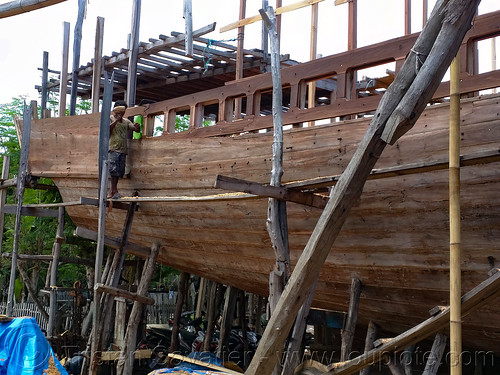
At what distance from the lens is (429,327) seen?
3.93 m

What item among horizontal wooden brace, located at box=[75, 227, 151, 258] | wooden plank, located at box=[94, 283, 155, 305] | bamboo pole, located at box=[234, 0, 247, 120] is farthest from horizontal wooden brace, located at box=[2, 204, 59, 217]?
bamboo pole, located at box=[234, 0, 247, 120]

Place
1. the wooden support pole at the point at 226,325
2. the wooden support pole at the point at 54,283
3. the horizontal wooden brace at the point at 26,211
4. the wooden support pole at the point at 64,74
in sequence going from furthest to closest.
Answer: the wooden support pole at the point at 64,74 → the horizontal wooden brace at the point at 26,211 → the wooden support pole at the point at 226,325 → the wooden support pole at the point at 54,283

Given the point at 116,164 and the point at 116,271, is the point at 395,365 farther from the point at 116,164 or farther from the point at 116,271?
the point at 116,164

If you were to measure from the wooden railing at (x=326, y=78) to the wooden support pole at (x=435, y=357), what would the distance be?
5.99 feet

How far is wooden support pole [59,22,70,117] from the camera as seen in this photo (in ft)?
29.1

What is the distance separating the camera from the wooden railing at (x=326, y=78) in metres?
4.61

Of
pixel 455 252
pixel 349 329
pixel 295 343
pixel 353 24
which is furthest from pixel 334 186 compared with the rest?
pixel 353 24

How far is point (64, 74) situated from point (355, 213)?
5.26 m

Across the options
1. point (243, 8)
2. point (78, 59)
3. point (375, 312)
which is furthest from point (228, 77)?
point (375, 312)

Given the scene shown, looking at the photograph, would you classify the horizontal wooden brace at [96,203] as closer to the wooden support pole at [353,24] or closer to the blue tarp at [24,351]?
the blue tarp at [24,351]

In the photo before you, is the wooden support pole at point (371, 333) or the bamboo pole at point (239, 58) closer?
the wooden support pole at point (371, 333)

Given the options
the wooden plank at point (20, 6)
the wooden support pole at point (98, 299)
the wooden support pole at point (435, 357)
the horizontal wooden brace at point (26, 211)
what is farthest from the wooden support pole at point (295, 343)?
the horizontal wooden brace at point (26, 211)

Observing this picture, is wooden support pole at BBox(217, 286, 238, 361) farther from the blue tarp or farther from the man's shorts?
the blue tarp

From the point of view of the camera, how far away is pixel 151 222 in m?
7.67
